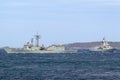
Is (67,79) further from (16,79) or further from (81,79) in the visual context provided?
(16,79)

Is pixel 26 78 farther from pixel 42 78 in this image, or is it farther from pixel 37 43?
pixel 37 43

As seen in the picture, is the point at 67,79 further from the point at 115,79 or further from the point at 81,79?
the point at 115,79

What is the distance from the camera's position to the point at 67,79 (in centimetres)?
6419

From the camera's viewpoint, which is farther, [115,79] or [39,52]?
[39,52]

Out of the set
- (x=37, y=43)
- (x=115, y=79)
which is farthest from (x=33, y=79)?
(x=37, y=43)

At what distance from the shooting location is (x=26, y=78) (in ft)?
219

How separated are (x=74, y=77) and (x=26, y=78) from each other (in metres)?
5.86

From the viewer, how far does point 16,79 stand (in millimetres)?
65500

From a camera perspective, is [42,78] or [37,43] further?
[37,43]

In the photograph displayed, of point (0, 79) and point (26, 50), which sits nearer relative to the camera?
point (0, 79)

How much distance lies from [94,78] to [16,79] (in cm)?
936

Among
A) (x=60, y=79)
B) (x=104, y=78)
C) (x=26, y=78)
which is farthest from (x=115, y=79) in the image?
(x=26, y=78)

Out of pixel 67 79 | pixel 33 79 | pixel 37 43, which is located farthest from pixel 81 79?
pixel 37 43

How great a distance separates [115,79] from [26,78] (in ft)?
35.5
